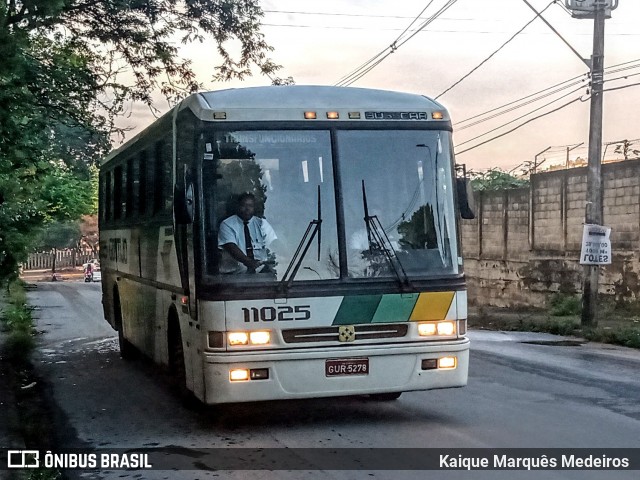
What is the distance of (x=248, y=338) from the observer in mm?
8328

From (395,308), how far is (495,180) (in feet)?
106

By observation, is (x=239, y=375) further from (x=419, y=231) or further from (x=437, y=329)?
(x=419, y=231)

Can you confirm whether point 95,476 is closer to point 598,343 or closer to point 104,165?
point 104,165

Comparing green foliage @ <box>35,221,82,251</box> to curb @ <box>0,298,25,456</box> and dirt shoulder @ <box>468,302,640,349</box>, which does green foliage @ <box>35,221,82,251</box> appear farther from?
curb @ <box>0,298,25,456</box>

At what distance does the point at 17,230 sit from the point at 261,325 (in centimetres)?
1224

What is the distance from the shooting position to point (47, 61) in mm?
15469

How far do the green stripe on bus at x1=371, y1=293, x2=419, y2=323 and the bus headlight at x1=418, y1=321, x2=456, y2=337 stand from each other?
0.19m

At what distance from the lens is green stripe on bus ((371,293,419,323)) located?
8539mm

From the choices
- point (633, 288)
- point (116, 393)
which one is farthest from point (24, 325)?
point (633, 288)

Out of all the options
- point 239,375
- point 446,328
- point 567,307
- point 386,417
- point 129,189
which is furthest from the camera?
point 567,307

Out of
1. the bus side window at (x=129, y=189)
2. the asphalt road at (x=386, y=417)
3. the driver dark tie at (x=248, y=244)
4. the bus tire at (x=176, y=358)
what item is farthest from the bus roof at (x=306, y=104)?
the bus side window at (x=129, y=189)

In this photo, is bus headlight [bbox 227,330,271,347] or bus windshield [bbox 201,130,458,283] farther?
bus windshield [bbox 201,130,458,283]

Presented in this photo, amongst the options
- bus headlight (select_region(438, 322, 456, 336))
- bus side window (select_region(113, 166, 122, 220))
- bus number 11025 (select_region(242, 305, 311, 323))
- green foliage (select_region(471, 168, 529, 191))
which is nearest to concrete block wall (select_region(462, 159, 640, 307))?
green foliage (select_region(471, 168, 529, 191))

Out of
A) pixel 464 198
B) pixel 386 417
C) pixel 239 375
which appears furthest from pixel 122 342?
pixel 464 198
